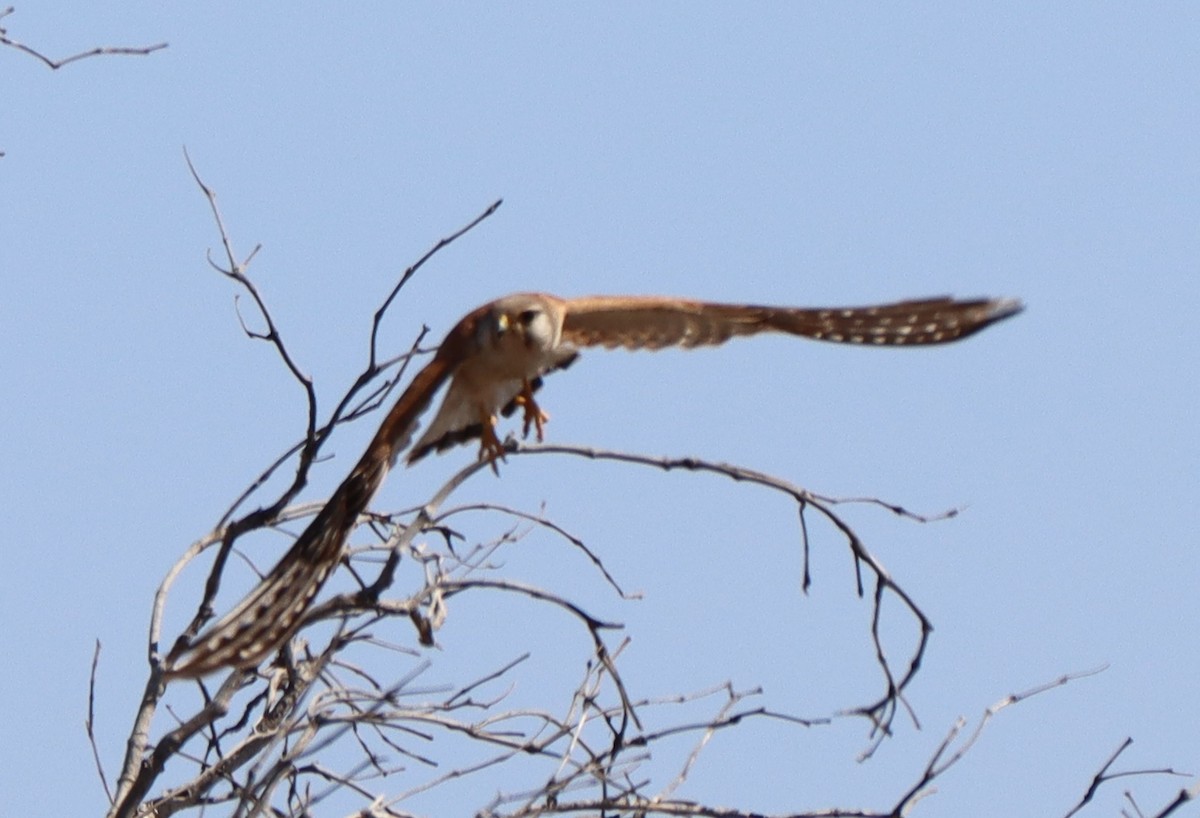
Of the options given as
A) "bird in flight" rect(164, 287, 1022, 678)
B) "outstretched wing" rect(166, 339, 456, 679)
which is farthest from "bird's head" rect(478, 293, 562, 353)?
"outstretched wing" rect(166, 339, 456, 679)

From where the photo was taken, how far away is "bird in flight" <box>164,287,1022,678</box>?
17.0 feet

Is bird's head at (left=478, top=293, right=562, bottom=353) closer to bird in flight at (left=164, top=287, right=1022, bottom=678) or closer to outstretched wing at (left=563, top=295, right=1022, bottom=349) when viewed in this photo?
bird in flight at (left=164, top=287, right=1022, bottom=678)

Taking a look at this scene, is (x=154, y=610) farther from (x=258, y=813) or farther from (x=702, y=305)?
(x=702, y=305)

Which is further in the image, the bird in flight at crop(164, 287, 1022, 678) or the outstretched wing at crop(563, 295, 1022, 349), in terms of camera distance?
the outstretched wing at crop(563, 295, 1022, 349)

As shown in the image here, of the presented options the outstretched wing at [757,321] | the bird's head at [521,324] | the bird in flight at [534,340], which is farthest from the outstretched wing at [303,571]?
the outstretched wing at [757,321]

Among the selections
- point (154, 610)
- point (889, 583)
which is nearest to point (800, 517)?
point (889, 583)

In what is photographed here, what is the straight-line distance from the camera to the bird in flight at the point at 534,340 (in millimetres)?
5176

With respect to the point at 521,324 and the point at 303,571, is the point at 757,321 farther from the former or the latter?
the point at 303,571

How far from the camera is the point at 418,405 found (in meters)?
5.52

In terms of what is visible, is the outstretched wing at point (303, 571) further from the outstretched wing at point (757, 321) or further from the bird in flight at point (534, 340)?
the outstretched wing at point (757, 321)

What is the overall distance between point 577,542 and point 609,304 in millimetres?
1808

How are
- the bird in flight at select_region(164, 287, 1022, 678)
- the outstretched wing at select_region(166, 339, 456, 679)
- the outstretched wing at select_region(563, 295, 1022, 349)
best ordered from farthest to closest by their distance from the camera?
the outstretched wing at select_region(563, 295, 1022, 349), the bird in flight at select_region(164, 287, 1022, 678), the outstretched wing at select_region(166, 339, 456, 679)

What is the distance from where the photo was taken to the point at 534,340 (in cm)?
590

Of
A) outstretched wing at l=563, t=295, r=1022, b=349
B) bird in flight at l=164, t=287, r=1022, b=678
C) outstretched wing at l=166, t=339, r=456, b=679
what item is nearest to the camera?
outstretched wing at l=166, t=339, r=456, b=679
